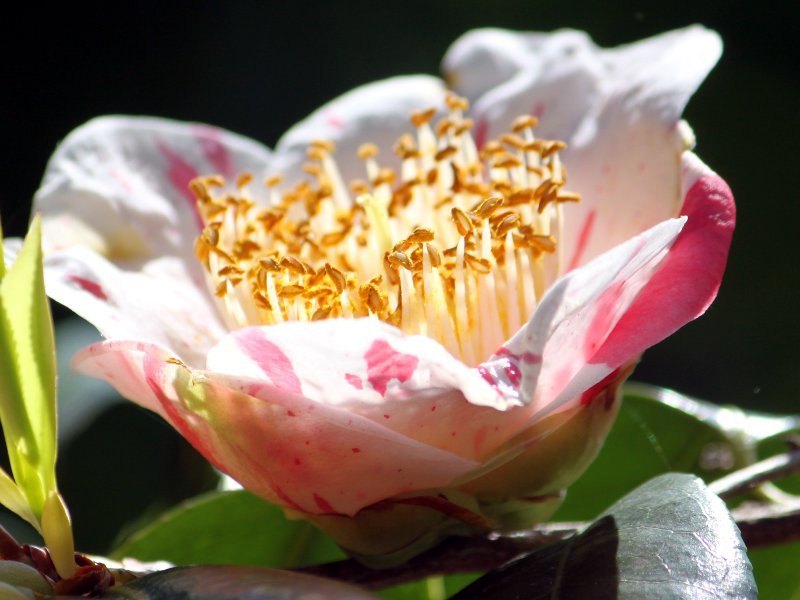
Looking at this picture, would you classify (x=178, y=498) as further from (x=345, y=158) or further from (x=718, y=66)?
(x=718, y=66)

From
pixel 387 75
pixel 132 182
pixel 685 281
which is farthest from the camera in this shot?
pixel 387 75

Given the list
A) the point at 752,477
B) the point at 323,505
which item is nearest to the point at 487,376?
the point at 323,505

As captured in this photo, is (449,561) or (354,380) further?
(449,561)

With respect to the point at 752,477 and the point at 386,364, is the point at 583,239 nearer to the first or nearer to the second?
the point at 752,477

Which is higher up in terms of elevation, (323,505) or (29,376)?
(29,376)

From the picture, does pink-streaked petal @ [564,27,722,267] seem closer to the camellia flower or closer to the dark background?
the camellia flower

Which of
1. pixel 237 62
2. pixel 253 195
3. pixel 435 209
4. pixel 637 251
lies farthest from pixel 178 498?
pixel 237 62

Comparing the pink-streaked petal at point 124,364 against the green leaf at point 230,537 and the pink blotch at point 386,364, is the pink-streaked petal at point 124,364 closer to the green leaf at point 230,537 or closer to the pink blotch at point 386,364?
the pink blotch at point 386,364

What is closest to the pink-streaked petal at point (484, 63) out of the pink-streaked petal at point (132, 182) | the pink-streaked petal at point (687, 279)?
the pink-streaked petal at point (132, 182)
